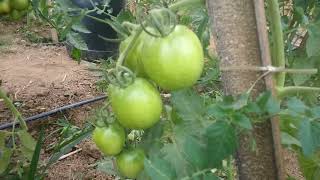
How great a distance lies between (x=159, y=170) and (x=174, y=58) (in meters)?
0.15

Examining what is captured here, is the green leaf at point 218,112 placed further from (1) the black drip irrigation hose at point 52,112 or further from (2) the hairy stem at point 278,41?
(1) the black drip irrigation hose at point 52,112

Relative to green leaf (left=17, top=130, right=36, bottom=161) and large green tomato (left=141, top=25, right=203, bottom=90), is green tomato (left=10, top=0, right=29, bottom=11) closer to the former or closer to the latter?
green leaf (left=17, top=130, right=36, bottom=161)

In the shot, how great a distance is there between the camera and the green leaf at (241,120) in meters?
0.67

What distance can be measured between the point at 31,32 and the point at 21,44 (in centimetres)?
41

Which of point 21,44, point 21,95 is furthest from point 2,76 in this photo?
point 21,44

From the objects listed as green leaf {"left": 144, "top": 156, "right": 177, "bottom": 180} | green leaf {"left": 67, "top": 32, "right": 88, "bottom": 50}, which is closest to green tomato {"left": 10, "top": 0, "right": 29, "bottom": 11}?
green leaf {"left": 67, "top": 32, "right": 88, "bottom": 50}

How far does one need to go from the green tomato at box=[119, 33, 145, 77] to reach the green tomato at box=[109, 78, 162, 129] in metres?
0.02

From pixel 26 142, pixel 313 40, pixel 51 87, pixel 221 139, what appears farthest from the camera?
pixel 51 87

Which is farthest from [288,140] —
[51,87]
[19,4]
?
[51,87]

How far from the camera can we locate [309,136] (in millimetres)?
677

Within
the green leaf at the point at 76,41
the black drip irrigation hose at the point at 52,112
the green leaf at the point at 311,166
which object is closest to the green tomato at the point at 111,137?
the green leaf at the point at 311,166

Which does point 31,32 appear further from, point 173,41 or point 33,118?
point 173,41

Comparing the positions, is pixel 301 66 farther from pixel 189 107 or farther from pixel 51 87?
pixel 51 87

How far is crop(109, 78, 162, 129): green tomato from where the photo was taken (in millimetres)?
729
